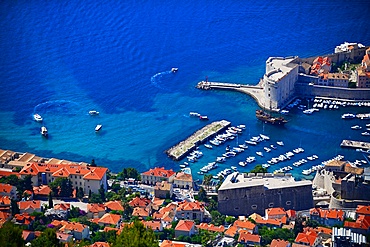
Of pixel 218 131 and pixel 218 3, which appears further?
pixel 218 3

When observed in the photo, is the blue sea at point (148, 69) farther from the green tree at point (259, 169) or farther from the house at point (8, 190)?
the house at point (8, 190)

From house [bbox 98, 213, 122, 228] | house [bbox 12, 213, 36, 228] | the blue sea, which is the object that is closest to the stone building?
the blue sea

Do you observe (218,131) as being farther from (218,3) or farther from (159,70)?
(218,3)

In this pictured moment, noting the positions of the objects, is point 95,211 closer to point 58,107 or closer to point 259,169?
point 259,169

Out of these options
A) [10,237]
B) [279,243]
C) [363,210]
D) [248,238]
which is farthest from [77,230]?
[363,210]

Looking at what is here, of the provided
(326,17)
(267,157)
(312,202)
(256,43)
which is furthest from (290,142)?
(326,17)

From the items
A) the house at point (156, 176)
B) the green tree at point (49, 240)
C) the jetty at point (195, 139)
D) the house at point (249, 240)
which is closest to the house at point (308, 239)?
the house at point (249, 240)
